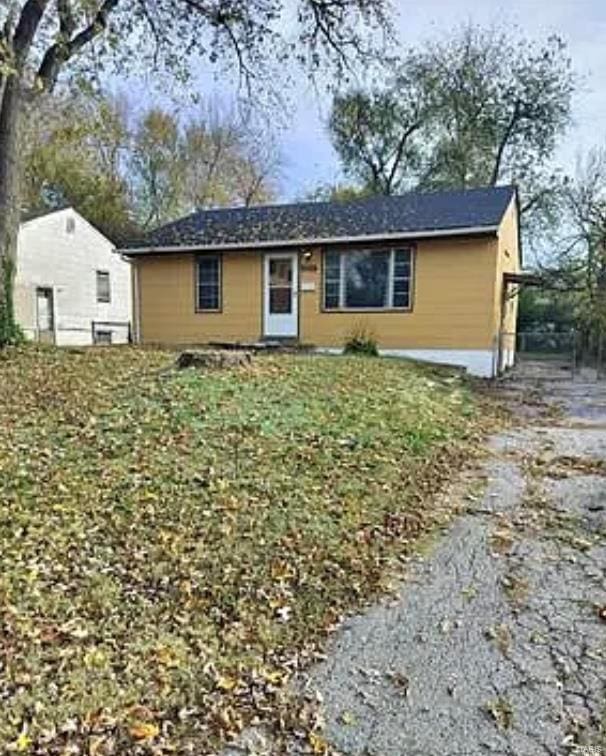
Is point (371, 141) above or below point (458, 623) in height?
above

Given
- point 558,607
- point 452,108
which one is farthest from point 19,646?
point 452,108

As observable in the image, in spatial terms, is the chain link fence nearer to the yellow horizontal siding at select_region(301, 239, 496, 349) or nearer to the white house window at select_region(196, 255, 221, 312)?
the yellow horizontal siding at select_region(301, 239, 496, 349)

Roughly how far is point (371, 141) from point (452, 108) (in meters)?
3.81

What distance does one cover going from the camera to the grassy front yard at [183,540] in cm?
275

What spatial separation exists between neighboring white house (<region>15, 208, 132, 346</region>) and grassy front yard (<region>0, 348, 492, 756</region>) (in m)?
16.4

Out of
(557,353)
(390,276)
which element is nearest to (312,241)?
(390,276)

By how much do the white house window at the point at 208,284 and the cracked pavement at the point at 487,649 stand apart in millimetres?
11469

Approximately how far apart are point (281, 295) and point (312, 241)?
5.02ft

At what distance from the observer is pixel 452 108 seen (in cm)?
2856

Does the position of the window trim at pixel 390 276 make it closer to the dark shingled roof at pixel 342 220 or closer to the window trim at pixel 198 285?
the dark shingled roof at pixel 342 220

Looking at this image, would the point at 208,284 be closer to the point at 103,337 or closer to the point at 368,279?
the point at 368,279

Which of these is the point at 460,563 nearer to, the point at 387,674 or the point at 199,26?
the point at 387,674

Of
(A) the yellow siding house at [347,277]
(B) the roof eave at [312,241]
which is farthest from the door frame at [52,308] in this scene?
(B) the roof eave at [312,241]

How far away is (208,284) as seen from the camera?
15984 mm
